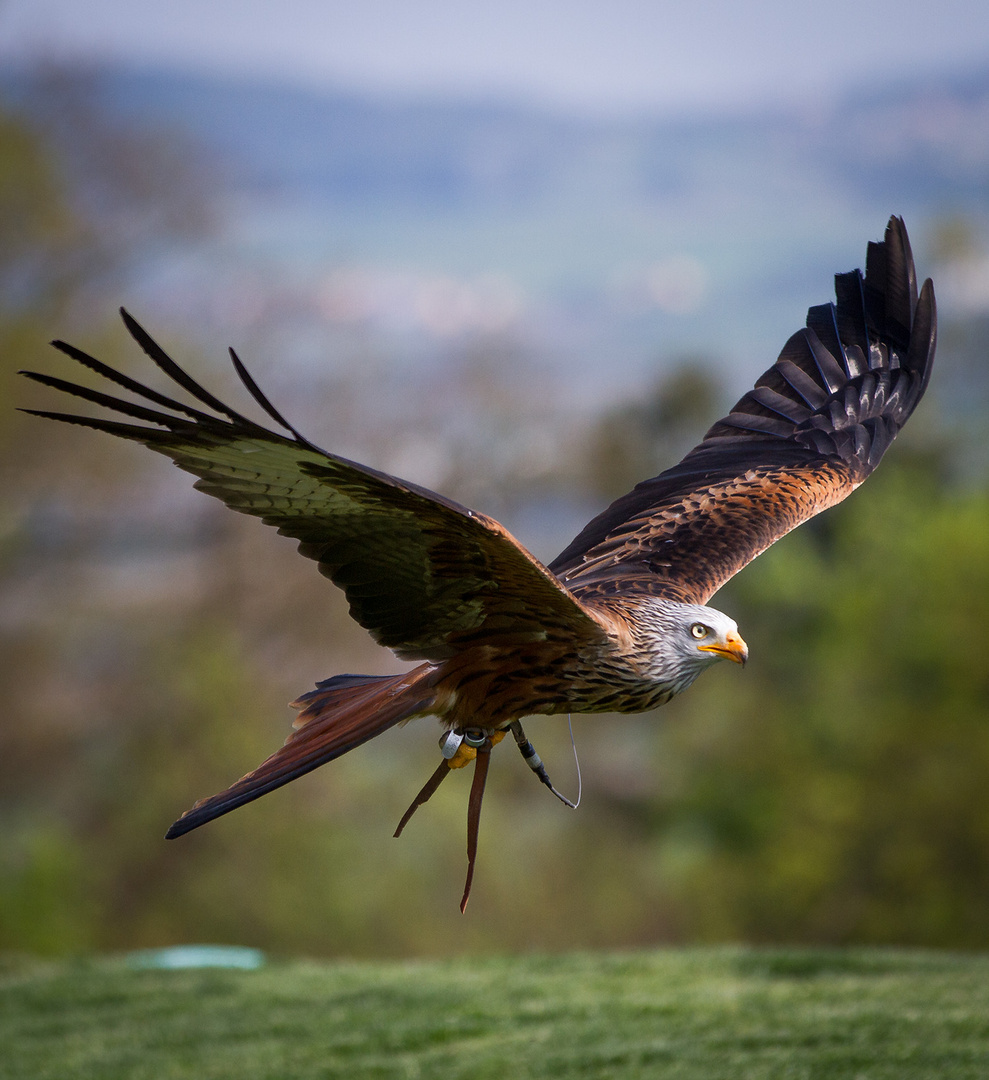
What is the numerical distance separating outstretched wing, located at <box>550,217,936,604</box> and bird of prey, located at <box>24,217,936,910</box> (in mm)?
11

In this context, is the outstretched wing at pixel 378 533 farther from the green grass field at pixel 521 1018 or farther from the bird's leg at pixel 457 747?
the green grass field at pixel 521 1018

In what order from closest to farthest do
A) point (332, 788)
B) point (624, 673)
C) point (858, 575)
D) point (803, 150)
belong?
1. point (624, 673)
2. point (332, 788)
3. point (858, 575)
4. point (803, 150)

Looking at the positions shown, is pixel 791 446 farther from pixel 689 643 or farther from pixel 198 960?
pixel 198 960

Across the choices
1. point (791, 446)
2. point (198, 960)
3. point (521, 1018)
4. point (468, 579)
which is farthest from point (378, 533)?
point (198, 960)

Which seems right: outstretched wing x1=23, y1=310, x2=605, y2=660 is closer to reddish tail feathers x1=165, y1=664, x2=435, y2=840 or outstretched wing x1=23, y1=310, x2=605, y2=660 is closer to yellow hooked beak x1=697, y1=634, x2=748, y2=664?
reddish tail feathers x1=165, y1=664, x2=435, y2=840

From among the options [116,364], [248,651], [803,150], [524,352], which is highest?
[803,150]

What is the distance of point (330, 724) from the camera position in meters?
3.07

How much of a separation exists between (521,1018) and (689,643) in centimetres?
258

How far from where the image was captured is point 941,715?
17922mm

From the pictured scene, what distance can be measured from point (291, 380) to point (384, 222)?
3379cm

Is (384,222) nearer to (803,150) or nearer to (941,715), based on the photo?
(803,150)

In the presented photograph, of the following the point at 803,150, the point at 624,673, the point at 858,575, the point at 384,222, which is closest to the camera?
the point at 624,673

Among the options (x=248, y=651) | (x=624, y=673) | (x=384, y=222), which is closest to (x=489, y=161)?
(x=384, y=222)

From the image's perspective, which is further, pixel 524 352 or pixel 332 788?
pixel 524 352
